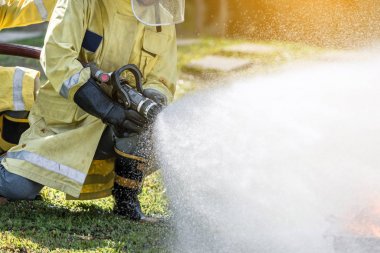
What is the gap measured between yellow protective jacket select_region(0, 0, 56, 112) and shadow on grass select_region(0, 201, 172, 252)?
642mm

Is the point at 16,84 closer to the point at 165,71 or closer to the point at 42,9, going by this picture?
the point at 42,9

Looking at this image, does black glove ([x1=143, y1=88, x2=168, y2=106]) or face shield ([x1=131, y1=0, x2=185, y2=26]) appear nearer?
face shield ([x1=131, y1=0, x2=185, y2=26])

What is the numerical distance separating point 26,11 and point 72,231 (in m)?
1.52

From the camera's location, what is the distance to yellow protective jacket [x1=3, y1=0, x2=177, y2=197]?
4090 millimetres

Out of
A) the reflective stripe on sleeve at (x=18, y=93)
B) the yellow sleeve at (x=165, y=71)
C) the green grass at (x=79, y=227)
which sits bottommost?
the green grass at (x=79, y=227)

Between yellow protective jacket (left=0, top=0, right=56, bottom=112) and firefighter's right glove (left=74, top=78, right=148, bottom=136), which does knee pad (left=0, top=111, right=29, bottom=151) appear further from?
firefighter's right glove (left=74, top=78, right=148, bottom=136)

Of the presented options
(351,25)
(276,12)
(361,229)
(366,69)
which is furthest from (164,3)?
(276,12)

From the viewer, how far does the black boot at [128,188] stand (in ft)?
14.4

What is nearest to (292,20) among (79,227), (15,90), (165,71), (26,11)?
(165,71)

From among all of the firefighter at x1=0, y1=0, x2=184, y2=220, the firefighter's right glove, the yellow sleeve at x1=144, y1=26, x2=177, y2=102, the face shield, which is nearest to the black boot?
the firefighter at x1=0, y1=0, x2=184, y2=220

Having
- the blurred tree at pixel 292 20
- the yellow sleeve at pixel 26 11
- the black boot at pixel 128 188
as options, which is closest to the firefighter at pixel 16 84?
the yellow sleeve at pixel 26 11

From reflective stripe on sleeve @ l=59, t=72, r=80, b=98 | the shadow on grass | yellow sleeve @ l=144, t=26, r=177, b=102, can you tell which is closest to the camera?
the shadow on grass

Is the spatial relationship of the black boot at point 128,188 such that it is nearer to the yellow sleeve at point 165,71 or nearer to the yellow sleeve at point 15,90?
the yellow sleeve at point 165,71

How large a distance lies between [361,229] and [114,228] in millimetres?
1427
